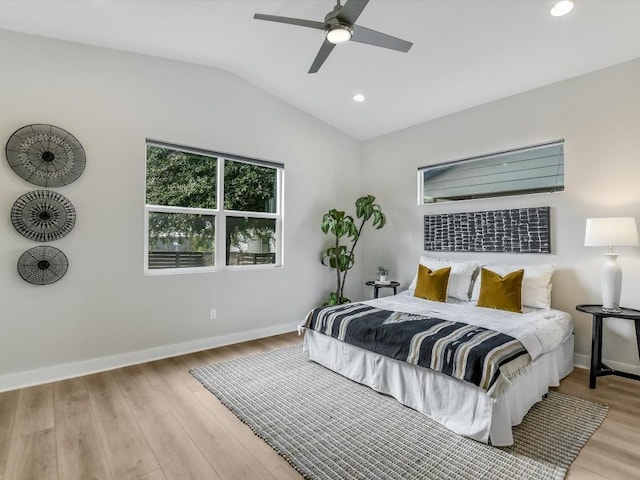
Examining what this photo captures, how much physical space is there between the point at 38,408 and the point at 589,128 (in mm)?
5307

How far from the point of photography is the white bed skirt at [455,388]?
6.95 ft

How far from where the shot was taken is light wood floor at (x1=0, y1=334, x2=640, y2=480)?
187cm

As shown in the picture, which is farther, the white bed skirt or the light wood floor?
the white bed skirt

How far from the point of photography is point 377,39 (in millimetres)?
2328

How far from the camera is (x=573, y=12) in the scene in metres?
2.63

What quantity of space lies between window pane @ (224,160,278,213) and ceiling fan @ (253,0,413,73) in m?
2.13

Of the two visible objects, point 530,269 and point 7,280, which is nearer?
point 7,280

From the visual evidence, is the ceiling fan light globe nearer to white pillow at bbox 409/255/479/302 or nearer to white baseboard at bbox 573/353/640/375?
white pillow at bbox 409/255/479/302

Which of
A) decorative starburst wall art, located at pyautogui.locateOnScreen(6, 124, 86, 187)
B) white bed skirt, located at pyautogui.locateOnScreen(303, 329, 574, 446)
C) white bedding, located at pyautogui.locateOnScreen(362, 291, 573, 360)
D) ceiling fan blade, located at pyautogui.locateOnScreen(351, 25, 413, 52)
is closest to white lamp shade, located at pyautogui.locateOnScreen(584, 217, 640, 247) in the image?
white bedding, located at pyautogui.locateOnScreen(362, 291, 573, 360)

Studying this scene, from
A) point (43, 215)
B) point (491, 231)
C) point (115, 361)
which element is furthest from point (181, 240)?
point (491, 231)

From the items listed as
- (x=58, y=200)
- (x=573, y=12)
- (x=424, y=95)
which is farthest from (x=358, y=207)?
(x=58, y=200)

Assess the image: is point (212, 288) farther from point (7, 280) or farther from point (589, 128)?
point (589, 128)

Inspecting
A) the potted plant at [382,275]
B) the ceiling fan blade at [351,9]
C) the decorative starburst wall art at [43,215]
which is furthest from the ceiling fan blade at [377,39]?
the potted plant at [382,275]

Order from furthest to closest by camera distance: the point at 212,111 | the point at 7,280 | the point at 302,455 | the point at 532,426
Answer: the point at 212,111 → the point at 7,280 → the point at 532,426 → the point at 302,455
